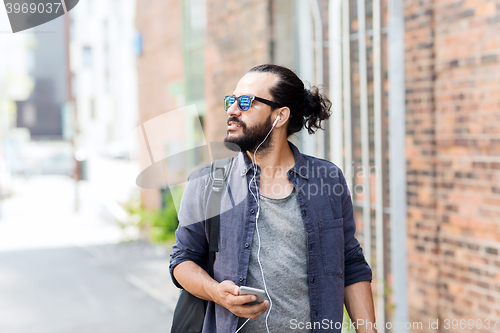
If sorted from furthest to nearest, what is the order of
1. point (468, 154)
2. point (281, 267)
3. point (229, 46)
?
point (229, 46), point (468, 154), point (281, 267)

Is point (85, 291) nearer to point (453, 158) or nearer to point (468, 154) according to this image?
point (453, 158)

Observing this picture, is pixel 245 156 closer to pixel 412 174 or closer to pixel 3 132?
pixel 412 174

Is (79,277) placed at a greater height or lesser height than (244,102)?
lesser

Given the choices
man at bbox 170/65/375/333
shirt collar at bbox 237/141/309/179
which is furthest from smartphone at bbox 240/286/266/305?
shirt collar at bbox 237/141/309/179

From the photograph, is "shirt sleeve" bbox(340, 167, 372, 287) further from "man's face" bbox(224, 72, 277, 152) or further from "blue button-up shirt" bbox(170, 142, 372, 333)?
"man's face" bbox(224, 72, 277, 152)

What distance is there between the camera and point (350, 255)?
216 cm

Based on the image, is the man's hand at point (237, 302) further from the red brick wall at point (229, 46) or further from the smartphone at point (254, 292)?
the red brick wall at point (229, 46)

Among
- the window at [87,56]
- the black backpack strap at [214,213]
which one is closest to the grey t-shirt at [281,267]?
the black backpack strap at [214,213]

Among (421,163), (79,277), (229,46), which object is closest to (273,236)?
(421,163)

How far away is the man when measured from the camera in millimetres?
1972

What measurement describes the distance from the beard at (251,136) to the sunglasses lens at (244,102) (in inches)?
2.4

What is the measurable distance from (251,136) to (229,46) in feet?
12.4

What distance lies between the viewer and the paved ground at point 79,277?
547 centimetres

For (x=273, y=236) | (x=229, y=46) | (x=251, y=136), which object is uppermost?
(x=229, y=46)
